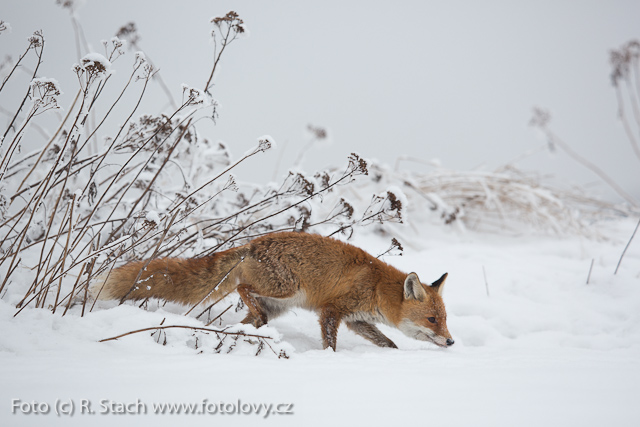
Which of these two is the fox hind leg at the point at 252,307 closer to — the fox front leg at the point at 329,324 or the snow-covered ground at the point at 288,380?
the snow-covered ground at the point at 288,380

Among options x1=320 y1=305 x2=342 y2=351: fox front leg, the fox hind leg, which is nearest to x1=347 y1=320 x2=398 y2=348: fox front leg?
x1=320 y1=305 x2=342 y2=351: fox front leg

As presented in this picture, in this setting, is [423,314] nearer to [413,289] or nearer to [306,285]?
[413,289]

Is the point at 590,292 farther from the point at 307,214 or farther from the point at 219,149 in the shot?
the point at 219,149

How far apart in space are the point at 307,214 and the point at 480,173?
4.30 meters

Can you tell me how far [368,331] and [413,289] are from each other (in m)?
0.53

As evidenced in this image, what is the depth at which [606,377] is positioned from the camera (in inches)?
78.8

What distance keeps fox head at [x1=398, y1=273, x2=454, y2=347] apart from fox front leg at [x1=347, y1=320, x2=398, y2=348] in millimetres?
205

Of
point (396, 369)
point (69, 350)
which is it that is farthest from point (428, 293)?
point (69, 350)

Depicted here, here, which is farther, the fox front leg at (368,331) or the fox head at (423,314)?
the fox front leg at (368,331)

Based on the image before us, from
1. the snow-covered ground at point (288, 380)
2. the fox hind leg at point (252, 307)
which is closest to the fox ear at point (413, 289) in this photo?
the snow-covered ground at point (288, 380)

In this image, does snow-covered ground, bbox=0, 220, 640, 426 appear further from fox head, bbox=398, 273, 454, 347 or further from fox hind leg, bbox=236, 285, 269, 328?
fox head, bbox=398, 273, 454, 347

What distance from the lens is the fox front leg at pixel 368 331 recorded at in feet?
11.5

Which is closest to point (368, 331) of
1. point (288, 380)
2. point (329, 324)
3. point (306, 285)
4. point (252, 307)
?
point (329, 324)

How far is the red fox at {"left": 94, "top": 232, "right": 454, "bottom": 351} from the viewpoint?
10.2ft
